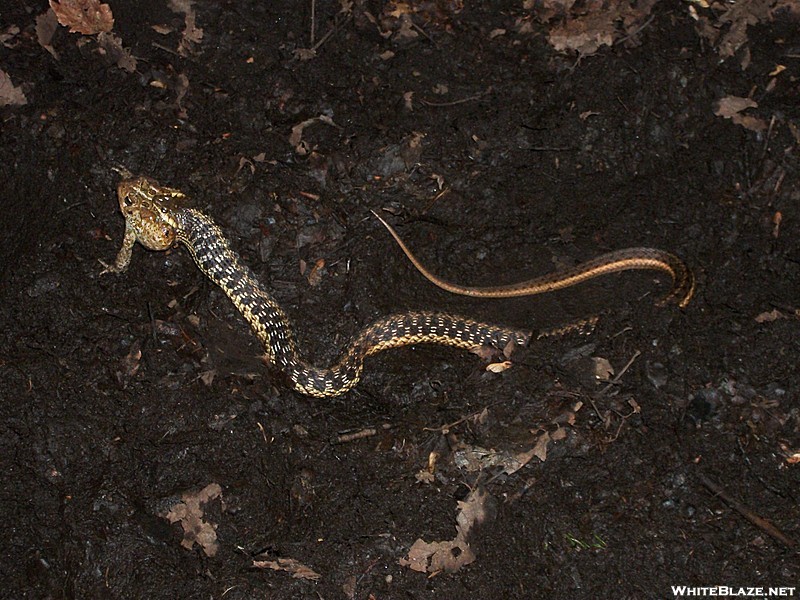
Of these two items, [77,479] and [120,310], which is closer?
[77,479]

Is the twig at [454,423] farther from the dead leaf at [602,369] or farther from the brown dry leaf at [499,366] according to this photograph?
the dead leaf at [602,369]

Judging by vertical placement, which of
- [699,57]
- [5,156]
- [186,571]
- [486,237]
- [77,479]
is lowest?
[186,571]

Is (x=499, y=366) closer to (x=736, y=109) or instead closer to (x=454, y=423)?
(x=454, y=423)

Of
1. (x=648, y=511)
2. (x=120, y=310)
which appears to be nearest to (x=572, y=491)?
(x=648, y=511)

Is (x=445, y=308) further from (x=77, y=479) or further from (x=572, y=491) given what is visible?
(x=77, y=479)

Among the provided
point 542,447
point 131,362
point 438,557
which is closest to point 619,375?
point 542,447
